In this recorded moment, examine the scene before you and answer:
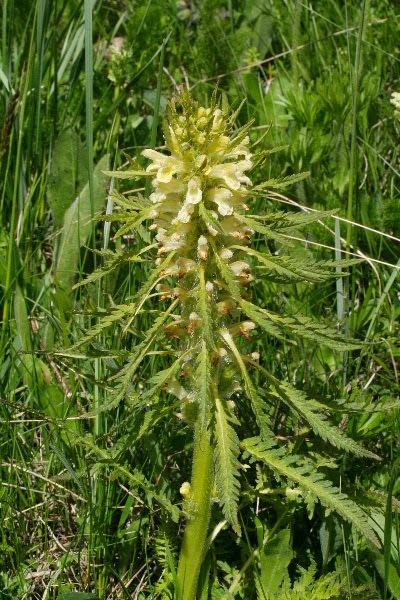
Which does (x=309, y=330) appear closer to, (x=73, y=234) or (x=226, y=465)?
(x=226, y=465)

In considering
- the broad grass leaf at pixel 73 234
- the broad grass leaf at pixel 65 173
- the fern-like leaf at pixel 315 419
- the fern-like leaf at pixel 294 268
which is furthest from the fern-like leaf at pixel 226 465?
the broad grass leaf at pixel 65 173

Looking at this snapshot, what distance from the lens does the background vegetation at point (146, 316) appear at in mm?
2547

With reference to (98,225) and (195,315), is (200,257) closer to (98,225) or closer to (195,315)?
(195,315)

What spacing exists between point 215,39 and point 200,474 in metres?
2.90

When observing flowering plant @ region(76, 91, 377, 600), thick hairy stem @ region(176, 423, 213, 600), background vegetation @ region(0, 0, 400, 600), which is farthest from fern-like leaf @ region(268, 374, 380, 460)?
thick hairy stem @ region(176, 423, 213, 600)

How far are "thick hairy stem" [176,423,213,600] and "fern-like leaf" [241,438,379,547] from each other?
14cm

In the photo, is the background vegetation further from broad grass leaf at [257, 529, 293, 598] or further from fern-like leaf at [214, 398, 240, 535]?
fern-like leaf at [214, 398, 240, 535]

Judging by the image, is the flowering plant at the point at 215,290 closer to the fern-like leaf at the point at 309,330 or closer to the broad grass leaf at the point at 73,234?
the fern-like leaf at the point at 309,330

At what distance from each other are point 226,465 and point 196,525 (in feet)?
1.34

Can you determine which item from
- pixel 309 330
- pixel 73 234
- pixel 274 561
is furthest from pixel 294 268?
pixel 73 234

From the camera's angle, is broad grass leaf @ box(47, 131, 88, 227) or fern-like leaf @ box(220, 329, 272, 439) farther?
broad grass leaf @ box(47, 131, 88, 227)

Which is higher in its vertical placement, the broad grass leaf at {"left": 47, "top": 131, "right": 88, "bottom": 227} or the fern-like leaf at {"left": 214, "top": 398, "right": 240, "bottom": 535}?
the broad grass leaf at {"left": 47, "top": 131, "right": 88, "bottom": 227}

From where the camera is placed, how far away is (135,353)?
2.13 meters

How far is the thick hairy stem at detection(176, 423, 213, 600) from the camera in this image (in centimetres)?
233
